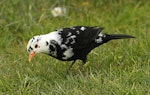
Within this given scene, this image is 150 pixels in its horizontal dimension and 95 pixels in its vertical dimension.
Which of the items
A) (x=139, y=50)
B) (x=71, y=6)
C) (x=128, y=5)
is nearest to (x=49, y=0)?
(x=71, y=6)

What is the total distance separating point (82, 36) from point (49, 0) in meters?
2.39

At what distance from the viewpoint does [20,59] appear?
6.05m

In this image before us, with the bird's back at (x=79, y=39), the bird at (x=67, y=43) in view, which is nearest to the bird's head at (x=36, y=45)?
the bird at (x=67, y=43)

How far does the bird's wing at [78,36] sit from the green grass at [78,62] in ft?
1.08

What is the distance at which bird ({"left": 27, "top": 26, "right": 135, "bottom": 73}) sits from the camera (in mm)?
5102

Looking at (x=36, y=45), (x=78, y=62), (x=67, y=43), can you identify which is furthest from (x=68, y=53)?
(x=78, y=62)

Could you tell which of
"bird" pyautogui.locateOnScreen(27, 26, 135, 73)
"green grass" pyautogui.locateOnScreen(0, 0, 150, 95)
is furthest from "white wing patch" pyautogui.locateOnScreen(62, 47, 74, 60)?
"green grass" pyautogui.locateOnScreen(0, 0, 150, 95)

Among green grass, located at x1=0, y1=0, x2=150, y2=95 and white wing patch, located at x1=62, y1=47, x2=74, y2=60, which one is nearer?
green grass, located at x1=0, y1=0, x2=150, y2=95

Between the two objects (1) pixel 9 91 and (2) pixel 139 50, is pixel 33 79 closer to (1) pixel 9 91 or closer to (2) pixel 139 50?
(1) pixel 9 91

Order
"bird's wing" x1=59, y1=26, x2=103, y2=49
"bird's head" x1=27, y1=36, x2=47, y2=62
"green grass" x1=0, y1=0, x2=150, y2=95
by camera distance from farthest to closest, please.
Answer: "bird's wing" x1=59, y1=26, x2=103, y2=49, "bird's head" x1=27, y1=36, x2=47, y2=62, "green grass" x1=0, y1=0, x2=150, y2=95

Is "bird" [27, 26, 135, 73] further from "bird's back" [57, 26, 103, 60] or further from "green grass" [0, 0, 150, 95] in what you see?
"green grass" [0, 0, 150, 95]

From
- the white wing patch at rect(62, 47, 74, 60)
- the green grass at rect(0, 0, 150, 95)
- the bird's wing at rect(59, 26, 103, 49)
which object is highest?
the bird's wing at rect(59, 26, 103, 49)

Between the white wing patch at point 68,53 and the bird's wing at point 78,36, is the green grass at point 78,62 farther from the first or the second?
the bird's wing at point 78,36

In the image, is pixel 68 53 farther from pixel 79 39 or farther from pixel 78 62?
pixel 78 62
